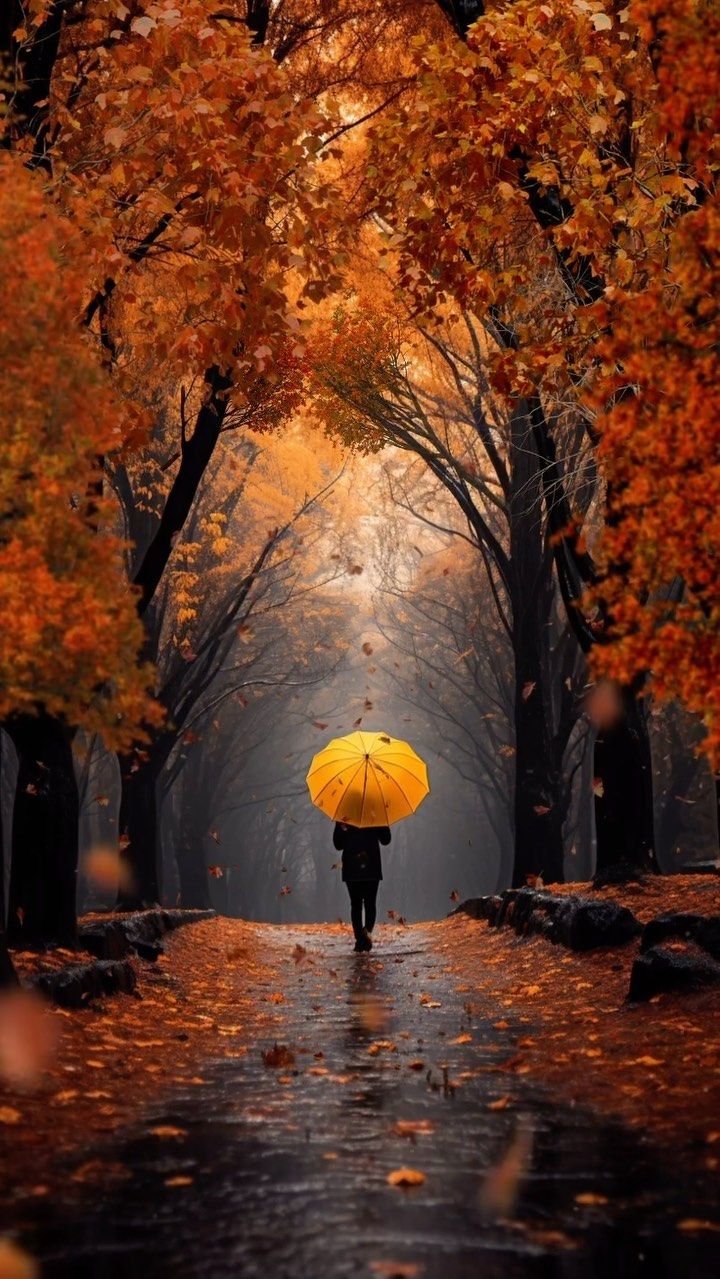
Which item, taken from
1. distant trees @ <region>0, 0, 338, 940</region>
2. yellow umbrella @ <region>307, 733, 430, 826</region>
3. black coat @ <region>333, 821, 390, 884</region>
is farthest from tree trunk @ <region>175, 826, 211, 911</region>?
distant trees @ <region>0, 0, 338, 940</region>

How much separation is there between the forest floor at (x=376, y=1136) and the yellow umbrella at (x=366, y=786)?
3.79 meters

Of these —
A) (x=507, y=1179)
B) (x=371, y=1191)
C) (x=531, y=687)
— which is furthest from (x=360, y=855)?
(x=371, y=1191)

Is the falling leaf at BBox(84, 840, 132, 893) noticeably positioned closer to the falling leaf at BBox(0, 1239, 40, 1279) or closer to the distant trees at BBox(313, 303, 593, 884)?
the distant trees at BBox(313, 303, 593, 884)

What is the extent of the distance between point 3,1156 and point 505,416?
45.4 ft

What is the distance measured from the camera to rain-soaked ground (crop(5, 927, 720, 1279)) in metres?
3.46

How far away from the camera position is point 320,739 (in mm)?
45938

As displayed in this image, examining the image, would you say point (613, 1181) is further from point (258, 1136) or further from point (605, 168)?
point (605, 168)

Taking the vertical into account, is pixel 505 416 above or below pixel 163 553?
above

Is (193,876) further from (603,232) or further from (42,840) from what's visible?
(603,232)

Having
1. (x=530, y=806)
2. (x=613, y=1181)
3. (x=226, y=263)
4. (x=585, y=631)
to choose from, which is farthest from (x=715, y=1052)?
(x=530, y=806)

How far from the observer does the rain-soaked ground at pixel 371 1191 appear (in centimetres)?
346

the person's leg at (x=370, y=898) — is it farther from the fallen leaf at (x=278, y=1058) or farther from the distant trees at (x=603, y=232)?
the fallen leaf at (x=278, y=1058)

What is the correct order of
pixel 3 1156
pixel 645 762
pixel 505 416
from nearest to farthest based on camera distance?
pixel 3 1156 → pixel 645 762 → pixel 505 416

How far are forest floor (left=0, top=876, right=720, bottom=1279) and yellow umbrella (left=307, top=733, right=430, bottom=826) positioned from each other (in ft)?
12.4
